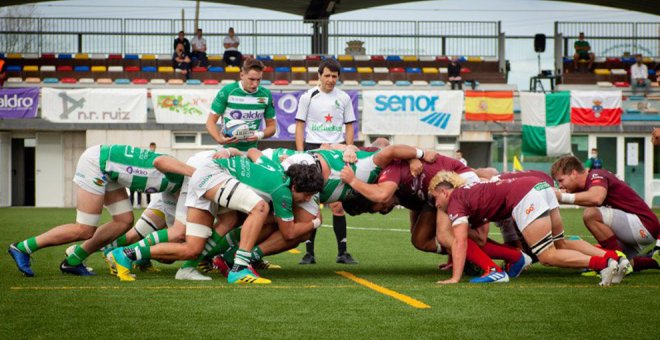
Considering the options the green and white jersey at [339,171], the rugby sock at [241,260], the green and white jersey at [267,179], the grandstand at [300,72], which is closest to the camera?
the rugby sock at [241,260]

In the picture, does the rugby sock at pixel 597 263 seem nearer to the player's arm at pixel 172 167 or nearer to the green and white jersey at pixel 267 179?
the green and white jersey at pixel 267 179

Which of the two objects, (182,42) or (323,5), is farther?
(323,5)

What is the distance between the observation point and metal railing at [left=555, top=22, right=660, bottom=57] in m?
33.5

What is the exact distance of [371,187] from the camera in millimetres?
7449

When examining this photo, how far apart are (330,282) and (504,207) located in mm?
1595

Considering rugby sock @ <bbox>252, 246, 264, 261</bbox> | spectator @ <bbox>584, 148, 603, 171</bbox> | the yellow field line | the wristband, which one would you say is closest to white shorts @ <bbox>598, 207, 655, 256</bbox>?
the wristband

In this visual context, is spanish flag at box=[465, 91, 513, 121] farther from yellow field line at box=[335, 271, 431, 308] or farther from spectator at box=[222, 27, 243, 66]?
yellow field line at box=[335, 271, 431, 308]

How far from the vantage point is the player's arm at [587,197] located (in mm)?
8012

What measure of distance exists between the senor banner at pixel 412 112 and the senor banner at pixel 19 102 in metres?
9.62

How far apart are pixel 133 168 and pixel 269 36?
2523 centimetres

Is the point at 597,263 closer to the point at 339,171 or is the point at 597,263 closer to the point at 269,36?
the point at 339,171

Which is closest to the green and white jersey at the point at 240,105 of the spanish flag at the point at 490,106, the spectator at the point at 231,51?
the spanish flag at the point at 490,106

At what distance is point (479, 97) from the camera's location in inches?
1041

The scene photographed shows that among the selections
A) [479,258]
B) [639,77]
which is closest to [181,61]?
[639,77]
